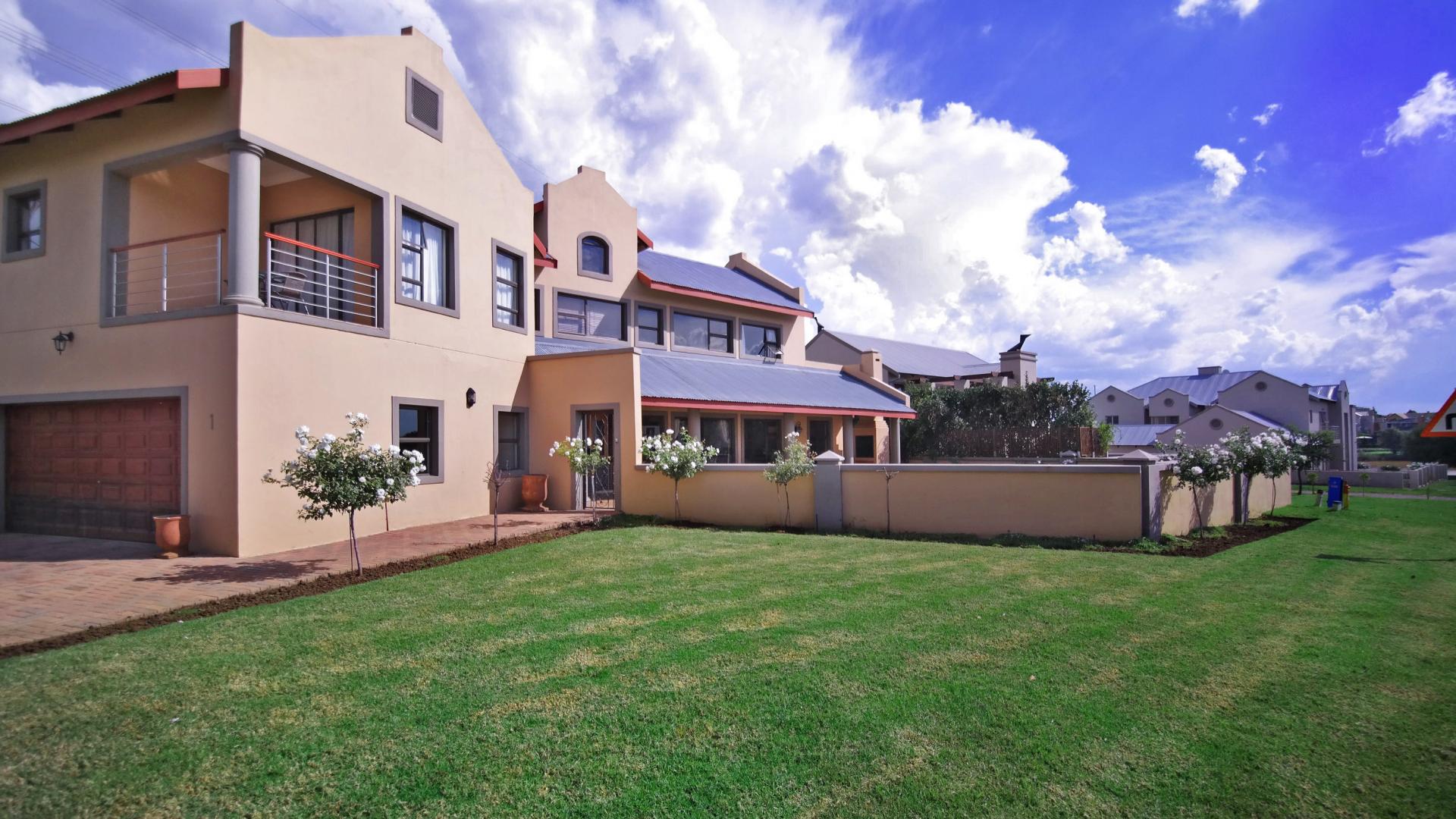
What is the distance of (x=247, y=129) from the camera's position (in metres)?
10.5

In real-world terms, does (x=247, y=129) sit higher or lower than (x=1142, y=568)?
higher

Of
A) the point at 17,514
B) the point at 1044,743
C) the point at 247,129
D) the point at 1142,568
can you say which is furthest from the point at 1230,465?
the point at 17,514

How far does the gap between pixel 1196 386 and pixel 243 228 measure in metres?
66.6

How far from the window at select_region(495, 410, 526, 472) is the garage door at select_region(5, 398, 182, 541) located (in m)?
6.16

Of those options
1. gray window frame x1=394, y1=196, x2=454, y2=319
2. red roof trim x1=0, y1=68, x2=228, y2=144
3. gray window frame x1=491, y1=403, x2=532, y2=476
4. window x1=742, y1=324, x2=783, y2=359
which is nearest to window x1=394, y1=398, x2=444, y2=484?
gray window frame x1=394, y1=196, x2=454, y2=319

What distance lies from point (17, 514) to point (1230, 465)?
22.7m

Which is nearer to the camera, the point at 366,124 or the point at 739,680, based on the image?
the point at 739,680

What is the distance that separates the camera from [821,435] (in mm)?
26594

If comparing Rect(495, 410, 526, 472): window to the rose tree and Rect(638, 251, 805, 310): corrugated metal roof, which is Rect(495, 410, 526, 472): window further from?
Rect(638, 251, 805, 310): corrugated metal roof

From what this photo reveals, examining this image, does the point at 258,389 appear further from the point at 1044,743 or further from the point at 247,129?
the point at 1044,743

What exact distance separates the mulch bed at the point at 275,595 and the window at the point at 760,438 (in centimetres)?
1221

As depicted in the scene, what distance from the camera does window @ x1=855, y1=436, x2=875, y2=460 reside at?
96.8ft

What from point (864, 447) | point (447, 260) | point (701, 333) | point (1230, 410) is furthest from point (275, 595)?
point (1230, 410)

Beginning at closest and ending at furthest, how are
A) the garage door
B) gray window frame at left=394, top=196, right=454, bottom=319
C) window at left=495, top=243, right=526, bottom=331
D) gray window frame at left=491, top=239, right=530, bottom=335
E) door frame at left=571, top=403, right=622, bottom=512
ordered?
the garage door
gray window frame at left=394, top=196, right=454, bottom=319
door frame at left=571, top=403, right=622, bottom=512
gray window frame at left=491, top=239, right=530, bottom=335
window at left=495, top=243, right=526, bottom=331
